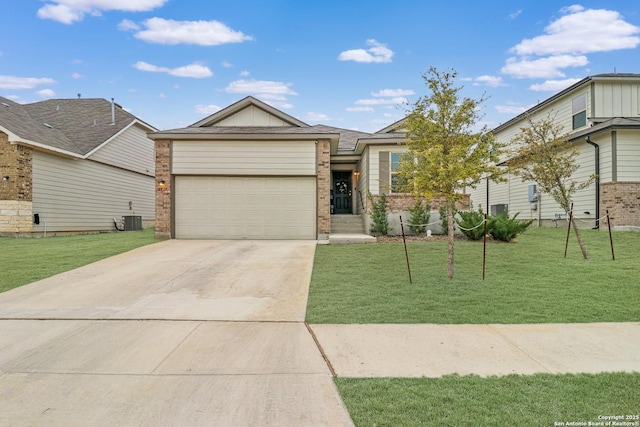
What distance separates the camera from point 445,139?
6523mm

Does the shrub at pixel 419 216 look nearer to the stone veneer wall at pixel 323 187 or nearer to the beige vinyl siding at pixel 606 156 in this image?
the stone veneer wall at pixel 323 187

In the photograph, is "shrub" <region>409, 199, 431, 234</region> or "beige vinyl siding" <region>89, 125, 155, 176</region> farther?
"beige vinyl siding" <region>89, 125, 155, 176</region>

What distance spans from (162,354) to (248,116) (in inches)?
504

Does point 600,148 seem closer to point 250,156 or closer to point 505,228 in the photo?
point 505,228

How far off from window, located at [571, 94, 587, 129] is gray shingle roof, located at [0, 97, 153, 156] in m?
21.8

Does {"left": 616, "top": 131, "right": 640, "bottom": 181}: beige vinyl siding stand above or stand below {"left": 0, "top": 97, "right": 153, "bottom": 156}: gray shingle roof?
below

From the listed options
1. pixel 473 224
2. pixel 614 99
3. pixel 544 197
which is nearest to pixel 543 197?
pixel 544 197

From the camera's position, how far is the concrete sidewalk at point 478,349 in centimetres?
335

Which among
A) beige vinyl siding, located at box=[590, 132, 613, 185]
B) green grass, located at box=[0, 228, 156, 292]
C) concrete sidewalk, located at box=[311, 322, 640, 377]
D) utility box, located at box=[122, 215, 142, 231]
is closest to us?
concrete sidewalk, located at box=[311, 322, 640, 377]

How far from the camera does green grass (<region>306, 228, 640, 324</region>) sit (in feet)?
16.2

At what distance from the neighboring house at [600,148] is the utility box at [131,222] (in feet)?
55.3

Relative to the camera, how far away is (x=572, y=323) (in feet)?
15.1

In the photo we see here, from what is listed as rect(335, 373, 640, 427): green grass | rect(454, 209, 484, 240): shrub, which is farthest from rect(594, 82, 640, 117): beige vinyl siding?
rect(335, 373, 640, 427): green grass

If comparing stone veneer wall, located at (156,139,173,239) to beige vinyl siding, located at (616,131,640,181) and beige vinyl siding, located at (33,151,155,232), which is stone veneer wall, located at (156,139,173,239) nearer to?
beige vinyl siding, located at (33,151,155,232)
